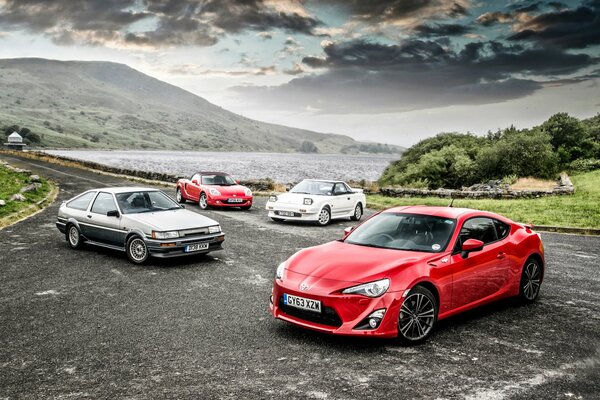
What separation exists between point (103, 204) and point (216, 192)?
931 cm

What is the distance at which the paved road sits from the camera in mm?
4660

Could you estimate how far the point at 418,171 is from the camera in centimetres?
4353

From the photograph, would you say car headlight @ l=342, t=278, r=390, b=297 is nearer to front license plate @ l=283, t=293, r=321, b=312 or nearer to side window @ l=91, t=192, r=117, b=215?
front license plate @ l=283, t=293, r=321, b=312

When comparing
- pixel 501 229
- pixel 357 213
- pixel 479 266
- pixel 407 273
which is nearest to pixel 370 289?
pixel 407 273

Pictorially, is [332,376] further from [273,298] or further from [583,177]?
[583,177]

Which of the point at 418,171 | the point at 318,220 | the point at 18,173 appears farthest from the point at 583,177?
the point at 18,173

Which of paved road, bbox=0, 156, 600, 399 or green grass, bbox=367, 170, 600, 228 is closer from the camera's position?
paved road, bbox=0, 156, 600, 399

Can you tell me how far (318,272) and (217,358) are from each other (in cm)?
153

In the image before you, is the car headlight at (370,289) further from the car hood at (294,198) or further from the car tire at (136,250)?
the car hood at (294,198)

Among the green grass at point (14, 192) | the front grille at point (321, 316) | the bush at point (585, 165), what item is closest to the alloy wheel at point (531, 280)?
the front grille at point (321, 316)

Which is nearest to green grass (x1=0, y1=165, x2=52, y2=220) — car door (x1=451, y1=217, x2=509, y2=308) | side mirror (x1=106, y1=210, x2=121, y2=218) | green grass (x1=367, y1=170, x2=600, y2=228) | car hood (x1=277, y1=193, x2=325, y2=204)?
side mirror (x1=106, y1=210, x2=121, y2=218)

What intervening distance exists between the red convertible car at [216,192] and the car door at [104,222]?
9.02 meters

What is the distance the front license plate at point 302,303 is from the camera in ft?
18.7

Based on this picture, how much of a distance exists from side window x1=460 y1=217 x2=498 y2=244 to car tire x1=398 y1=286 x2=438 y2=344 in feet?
3.92
